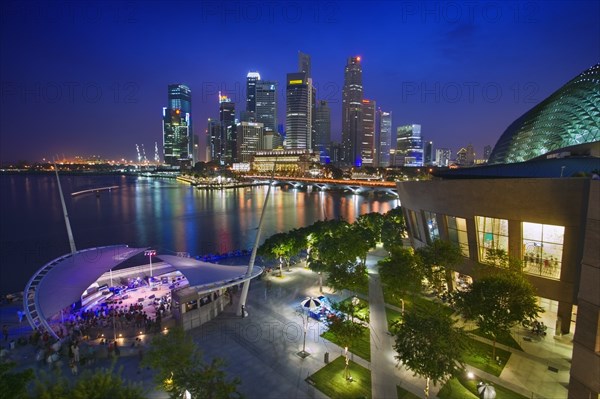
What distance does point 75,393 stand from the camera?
855cm

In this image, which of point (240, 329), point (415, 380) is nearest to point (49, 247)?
point (240, 329)

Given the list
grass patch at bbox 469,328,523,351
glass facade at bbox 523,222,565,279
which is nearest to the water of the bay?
grass patch at bbox 469,328,523,351

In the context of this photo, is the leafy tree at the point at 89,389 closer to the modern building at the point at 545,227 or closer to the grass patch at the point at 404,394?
the grass patch at the point at 404,394

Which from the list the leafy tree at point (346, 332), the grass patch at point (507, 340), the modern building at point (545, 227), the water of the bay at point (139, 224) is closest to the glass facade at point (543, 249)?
the modern building at point (545, 227)

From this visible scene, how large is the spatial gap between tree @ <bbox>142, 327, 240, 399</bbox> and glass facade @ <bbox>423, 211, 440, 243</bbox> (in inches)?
923

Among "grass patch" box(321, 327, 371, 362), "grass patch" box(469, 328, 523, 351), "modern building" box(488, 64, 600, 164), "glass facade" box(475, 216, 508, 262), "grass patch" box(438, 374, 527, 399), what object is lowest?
"grass patch" box(321, 327, 371, 362)

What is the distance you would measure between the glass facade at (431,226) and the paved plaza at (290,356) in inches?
361

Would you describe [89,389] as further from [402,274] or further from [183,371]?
[402,274]

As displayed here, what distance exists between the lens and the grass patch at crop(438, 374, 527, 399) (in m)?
15.5

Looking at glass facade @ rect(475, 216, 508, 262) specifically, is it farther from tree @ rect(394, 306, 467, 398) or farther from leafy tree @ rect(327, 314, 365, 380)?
leafy tree @ rect(327, 314, 365, 380)

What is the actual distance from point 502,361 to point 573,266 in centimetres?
776

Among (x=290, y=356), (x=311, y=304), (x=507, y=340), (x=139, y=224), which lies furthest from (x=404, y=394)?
(x=139, y=224)

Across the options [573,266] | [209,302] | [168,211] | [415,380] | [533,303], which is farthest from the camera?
[168,211]

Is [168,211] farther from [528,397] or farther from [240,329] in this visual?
[528,397]
